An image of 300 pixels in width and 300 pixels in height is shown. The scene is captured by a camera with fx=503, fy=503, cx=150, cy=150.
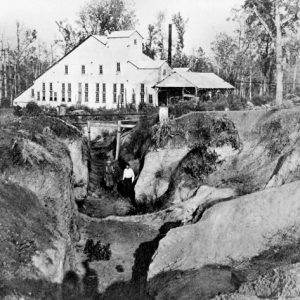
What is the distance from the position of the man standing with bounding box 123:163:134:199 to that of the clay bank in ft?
1.67

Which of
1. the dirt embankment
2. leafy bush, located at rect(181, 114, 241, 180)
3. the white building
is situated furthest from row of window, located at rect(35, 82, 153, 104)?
the dirt embankment

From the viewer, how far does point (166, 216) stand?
882 inches

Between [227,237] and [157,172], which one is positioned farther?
[157,172]

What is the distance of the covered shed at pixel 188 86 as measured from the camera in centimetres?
4759

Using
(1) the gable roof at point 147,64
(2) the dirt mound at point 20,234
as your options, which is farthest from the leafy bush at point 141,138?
(1) the gable roof at point 147,64

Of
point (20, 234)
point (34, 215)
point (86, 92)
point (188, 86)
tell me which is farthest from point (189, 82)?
point (20, 234)

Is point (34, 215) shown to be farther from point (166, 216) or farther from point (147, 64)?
point (147, 64)

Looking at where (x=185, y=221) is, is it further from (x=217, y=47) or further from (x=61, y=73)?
(x=217, y=47)

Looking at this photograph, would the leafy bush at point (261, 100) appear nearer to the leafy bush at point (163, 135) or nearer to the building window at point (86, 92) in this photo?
the leafy bush at point (163, 135)

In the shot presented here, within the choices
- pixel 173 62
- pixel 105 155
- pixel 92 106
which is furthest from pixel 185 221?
pixel 173 62

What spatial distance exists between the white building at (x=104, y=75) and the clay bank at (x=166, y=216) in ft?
82.7

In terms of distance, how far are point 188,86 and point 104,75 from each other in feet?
40.8

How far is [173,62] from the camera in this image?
74.9 m

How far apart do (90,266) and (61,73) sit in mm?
42745
